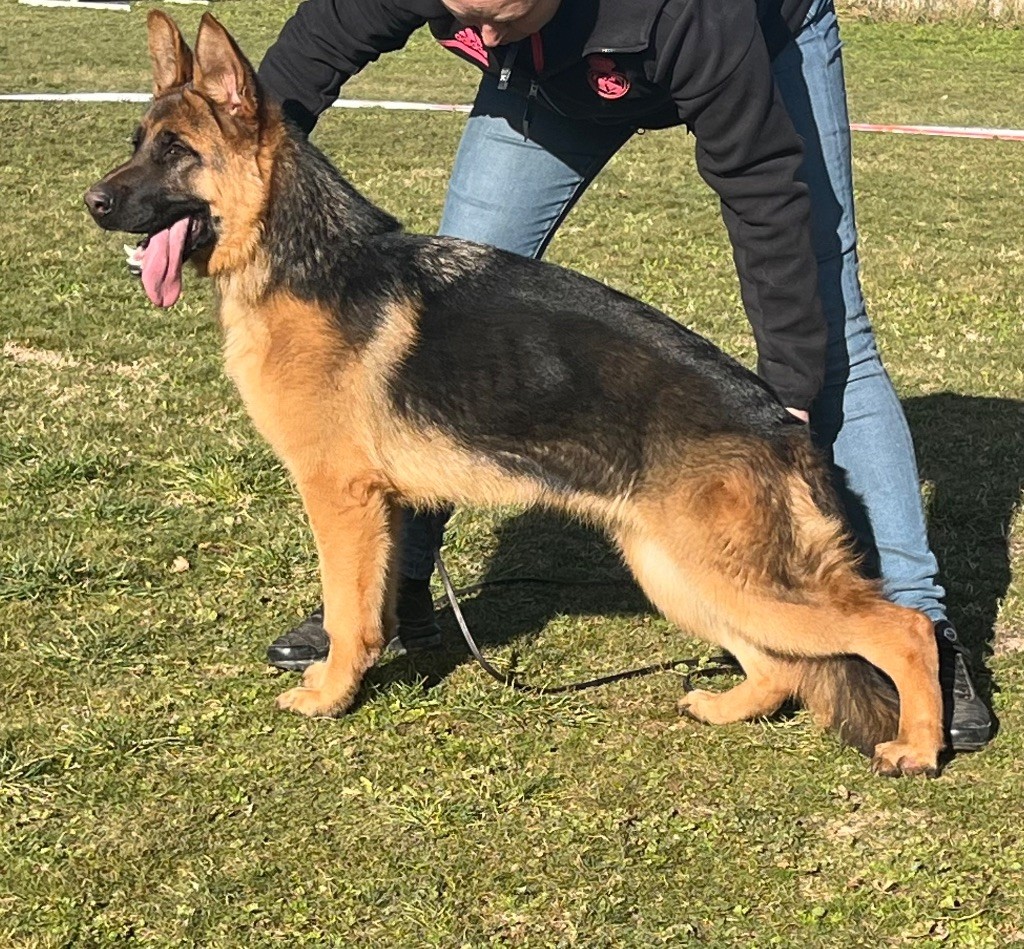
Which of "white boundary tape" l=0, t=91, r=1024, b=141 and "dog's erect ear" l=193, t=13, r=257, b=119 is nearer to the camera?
"dog's erect ear" l=193, t=13, r=257, b=119

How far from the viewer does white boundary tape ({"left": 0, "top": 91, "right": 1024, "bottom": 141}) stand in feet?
44.9

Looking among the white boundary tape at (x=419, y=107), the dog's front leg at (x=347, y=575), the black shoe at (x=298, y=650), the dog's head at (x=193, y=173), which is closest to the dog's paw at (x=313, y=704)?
the dog's front leg at (x=347, y=575)

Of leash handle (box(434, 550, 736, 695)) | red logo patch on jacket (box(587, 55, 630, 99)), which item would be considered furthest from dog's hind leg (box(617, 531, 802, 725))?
red logo patch on jacket (box(587, 55, 630, 99))

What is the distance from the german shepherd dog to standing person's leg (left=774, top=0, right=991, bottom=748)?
32 centimetres

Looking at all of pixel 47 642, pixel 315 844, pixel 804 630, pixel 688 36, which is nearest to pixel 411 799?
pixel 315 844

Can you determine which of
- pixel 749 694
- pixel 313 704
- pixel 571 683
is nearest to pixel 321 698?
pixel 313 704

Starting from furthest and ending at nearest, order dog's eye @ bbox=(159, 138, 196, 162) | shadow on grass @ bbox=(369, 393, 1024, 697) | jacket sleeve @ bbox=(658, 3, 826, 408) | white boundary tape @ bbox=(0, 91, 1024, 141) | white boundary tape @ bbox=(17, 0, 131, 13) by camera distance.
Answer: white boundary tape @ bbox=(17, 0, 131, 13) → white boundary tape @ bbox=(0, 91, 1024, 141) → shadow on grass @ bbox=(369, 393, 1024, 697) → dog's eye @ bbox=(159, 138, 196, 162) → jacket sleeve @ bbox=(658, 3, 826, 408)

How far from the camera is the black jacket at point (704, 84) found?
3.44m

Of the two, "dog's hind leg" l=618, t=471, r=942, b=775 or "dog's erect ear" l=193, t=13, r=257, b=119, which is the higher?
"dog's erect ear" l=193, t=13, r=257, b=119

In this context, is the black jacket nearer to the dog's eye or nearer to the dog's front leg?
the dog's eye

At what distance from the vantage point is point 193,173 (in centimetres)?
375

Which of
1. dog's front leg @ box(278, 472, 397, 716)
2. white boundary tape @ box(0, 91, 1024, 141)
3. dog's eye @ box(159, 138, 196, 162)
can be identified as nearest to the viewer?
dog's eye @ box(159, 138, 196, 162)

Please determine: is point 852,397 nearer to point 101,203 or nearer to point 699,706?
point 699,706

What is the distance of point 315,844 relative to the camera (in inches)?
137
